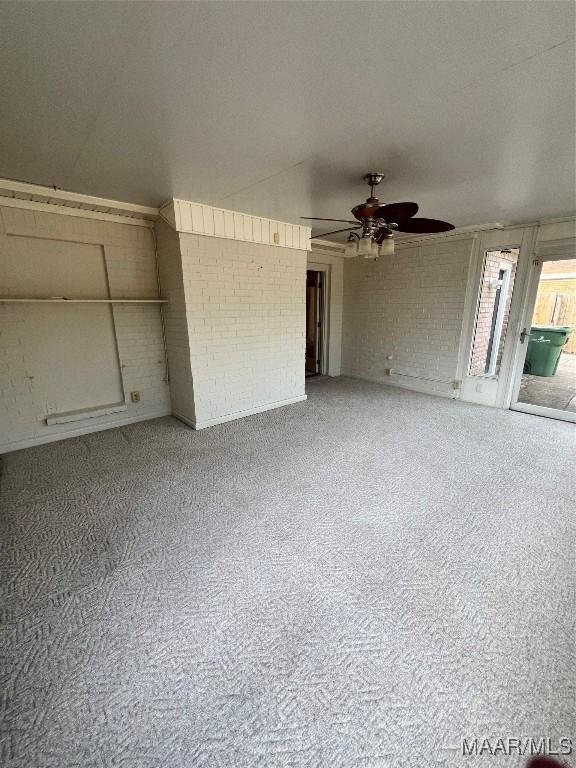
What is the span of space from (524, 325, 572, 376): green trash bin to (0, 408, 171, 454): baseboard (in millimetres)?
6065

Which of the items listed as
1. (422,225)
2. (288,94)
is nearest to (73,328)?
(288,94)

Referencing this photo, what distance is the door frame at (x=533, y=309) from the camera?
374cm

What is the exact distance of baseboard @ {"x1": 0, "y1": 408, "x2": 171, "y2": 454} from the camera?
3.26 metres

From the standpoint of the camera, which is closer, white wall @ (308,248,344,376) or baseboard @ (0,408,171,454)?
baseboard @ (0,408,171,454)

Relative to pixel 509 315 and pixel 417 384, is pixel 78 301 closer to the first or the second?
pixel 417 384

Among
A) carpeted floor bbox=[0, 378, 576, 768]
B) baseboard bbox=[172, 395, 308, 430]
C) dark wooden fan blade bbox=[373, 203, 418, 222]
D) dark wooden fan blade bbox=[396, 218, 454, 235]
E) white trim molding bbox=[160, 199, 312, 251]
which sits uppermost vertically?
white trim molding bbox=[160, 199, 312, 251]

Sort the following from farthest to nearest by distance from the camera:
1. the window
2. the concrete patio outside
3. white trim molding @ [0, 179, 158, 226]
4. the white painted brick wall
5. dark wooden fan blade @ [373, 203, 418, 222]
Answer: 1. the white painted brick wall
2. the concrete patio outside
3. the window
4. white trim molding @ [0, 179, 158, 226]
5. dark wooden fan blade @ [373, 203, 418, 222]

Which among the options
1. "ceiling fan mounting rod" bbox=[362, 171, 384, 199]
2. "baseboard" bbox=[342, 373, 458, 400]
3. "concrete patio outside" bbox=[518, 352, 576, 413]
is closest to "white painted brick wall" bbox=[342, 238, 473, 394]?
"baseboard" bbox=[342, 373, 458, 400]

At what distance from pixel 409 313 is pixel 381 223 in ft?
10.0

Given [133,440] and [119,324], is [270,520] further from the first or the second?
[119,324]

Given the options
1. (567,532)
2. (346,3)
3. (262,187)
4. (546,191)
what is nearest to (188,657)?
(567,532)

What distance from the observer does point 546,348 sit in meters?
5.53

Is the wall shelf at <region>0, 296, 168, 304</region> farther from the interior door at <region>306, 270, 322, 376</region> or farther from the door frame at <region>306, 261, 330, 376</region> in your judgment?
the interior door at <region>306, 270, 322, 376</region>

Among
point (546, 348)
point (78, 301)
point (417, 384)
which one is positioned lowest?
point (417, 384)
